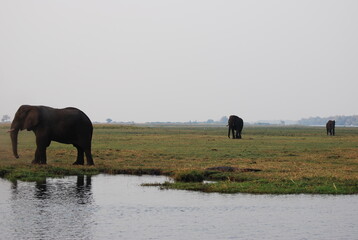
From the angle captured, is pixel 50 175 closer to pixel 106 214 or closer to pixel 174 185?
pixel 174 185

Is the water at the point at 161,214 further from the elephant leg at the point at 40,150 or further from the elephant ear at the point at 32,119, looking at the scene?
the elephant ear at the point at 32,119

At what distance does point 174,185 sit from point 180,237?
9.51 m

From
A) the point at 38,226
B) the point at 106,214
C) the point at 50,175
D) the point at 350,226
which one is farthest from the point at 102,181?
the point at 350,226

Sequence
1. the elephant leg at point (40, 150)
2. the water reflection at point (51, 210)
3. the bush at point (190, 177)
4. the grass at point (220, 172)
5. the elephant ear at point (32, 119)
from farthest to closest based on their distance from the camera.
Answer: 1. the elephant ear at point (32, 119)
2. the elephant leg at point (40, 150)
3. the bush at point (190, 177)
4. the grass at point (220, 172)
5. the water reflection at point (51, 210)

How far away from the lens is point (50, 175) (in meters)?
28.6

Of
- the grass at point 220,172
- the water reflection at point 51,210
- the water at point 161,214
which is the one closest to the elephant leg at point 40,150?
the grass at point 220,172

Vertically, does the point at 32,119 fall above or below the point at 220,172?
above

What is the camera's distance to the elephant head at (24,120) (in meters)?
32.1

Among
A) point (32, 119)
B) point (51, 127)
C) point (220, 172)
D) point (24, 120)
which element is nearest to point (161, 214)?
point (220, 172)

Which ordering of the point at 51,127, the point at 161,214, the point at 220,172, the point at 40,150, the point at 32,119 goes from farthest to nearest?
the point at 51,127 < the point at 32,119 < the point at 40,150 < the point at 220,172 < the point at 161,214

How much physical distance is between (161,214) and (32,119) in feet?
49.9

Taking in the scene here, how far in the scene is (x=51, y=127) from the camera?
3228 cm

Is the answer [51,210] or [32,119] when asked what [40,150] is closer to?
[32,119]

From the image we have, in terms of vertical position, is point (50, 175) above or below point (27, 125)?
below
